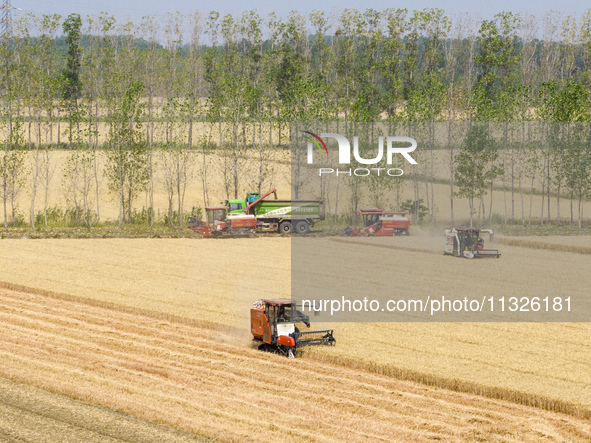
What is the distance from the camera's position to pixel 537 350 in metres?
25.6

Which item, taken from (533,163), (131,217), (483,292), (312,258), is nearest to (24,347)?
(483,292)

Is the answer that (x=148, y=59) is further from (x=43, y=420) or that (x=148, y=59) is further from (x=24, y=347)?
(x=43, y=420)

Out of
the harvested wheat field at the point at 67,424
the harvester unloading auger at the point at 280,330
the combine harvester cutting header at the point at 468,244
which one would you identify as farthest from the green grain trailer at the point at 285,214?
the harvested wheat field at the point at 67,424

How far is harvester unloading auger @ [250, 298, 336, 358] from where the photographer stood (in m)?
25.3

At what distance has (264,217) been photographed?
2237 inches

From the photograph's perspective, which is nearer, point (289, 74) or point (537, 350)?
point (537, 350)

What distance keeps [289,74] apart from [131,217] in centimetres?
5128

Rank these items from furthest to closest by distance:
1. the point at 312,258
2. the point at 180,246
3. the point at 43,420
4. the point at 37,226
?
the point at 37,226 → the point at 180,246 → the point at 312,258 → the point at 43,420

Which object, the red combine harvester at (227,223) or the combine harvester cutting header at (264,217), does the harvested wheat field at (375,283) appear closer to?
the combine harvester cutting header at (264,217)

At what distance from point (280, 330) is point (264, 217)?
104 ft

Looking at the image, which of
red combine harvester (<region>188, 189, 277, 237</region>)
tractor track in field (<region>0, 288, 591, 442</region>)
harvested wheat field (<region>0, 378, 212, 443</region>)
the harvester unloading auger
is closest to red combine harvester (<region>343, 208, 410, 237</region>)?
red combine harvester (<region>188, 189, 277, 237</region>)

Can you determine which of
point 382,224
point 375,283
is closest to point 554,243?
point 382,224

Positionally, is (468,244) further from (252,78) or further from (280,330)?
(252,78)

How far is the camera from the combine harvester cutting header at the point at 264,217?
55812mm
